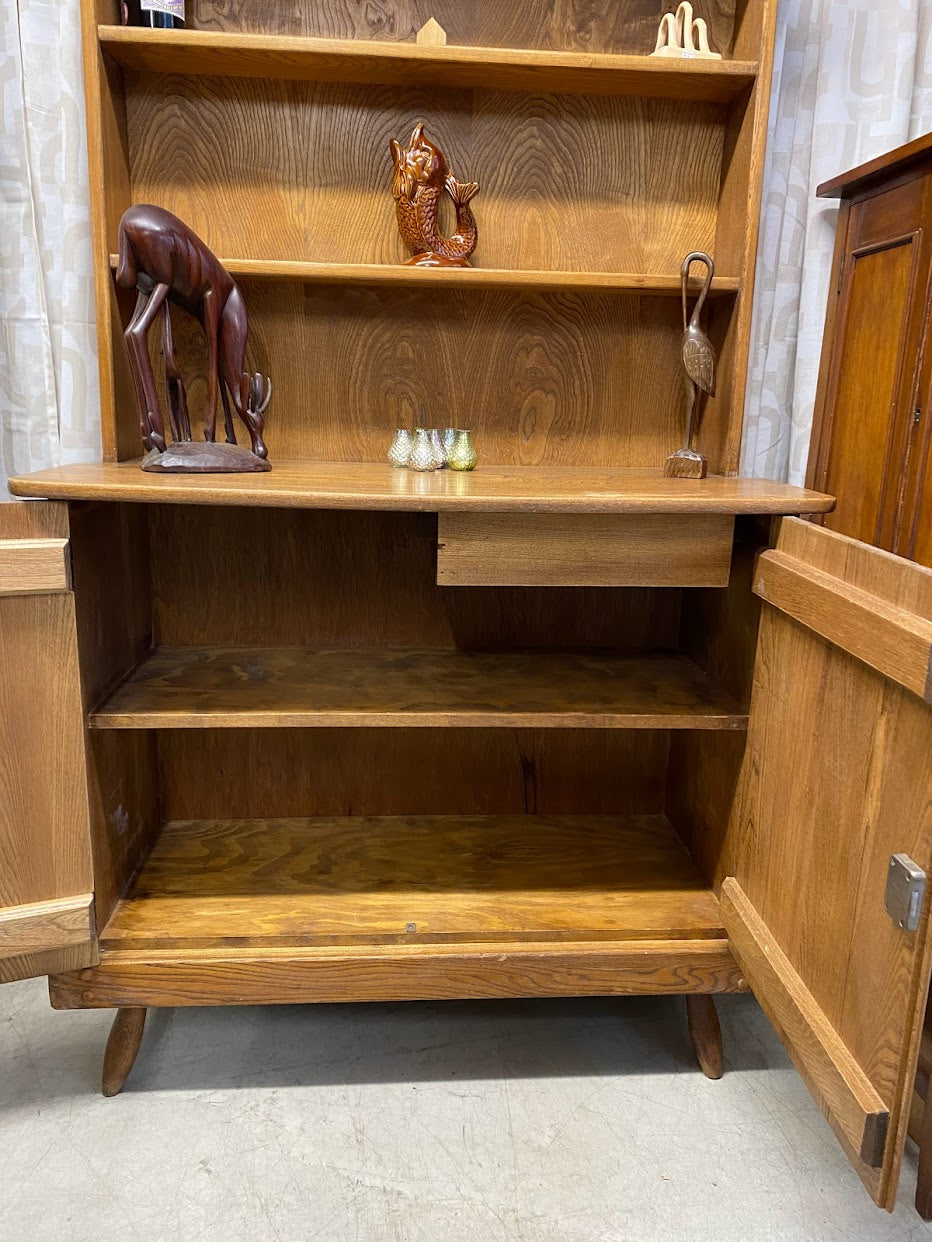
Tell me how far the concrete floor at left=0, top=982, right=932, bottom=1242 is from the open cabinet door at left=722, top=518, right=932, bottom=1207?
315 millimetres

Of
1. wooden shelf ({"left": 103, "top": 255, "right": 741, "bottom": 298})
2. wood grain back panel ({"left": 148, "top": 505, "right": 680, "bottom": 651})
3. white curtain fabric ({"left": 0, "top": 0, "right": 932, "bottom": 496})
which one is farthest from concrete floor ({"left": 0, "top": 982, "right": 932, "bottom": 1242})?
wooden shelf ({"left": 103, "top": 255, "right": 741, "bottom": 298})

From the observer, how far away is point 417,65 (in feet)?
4.64

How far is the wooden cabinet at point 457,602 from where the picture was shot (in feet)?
3.93

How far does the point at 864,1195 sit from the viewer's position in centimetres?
127

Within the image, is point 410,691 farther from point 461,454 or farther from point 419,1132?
point 419,1132

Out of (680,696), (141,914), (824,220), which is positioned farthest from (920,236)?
(141,914)

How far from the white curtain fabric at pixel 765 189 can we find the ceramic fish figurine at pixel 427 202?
1.85 feet

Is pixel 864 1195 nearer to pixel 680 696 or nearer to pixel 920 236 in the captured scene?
pixel 680 696

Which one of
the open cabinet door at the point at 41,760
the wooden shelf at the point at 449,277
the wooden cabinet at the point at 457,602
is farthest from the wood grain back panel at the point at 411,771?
the wooden shelf at the point at 449,277

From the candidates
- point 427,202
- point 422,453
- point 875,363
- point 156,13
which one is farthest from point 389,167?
point 875,363

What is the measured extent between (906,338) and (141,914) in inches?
60.7

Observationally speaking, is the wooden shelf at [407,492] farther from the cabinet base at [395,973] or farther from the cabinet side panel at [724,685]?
Answer: the cabinet base at [395,973]

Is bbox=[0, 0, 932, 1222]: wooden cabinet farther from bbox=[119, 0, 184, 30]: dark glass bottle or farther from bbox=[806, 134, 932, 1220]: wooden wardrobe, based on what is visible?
bbox=[806, 134, 932, 1220]: wooden wardrobe

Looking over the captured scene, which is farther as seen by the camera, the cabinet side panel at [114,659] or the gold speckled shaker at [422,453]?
the gold speckled shaker at [422,453]
